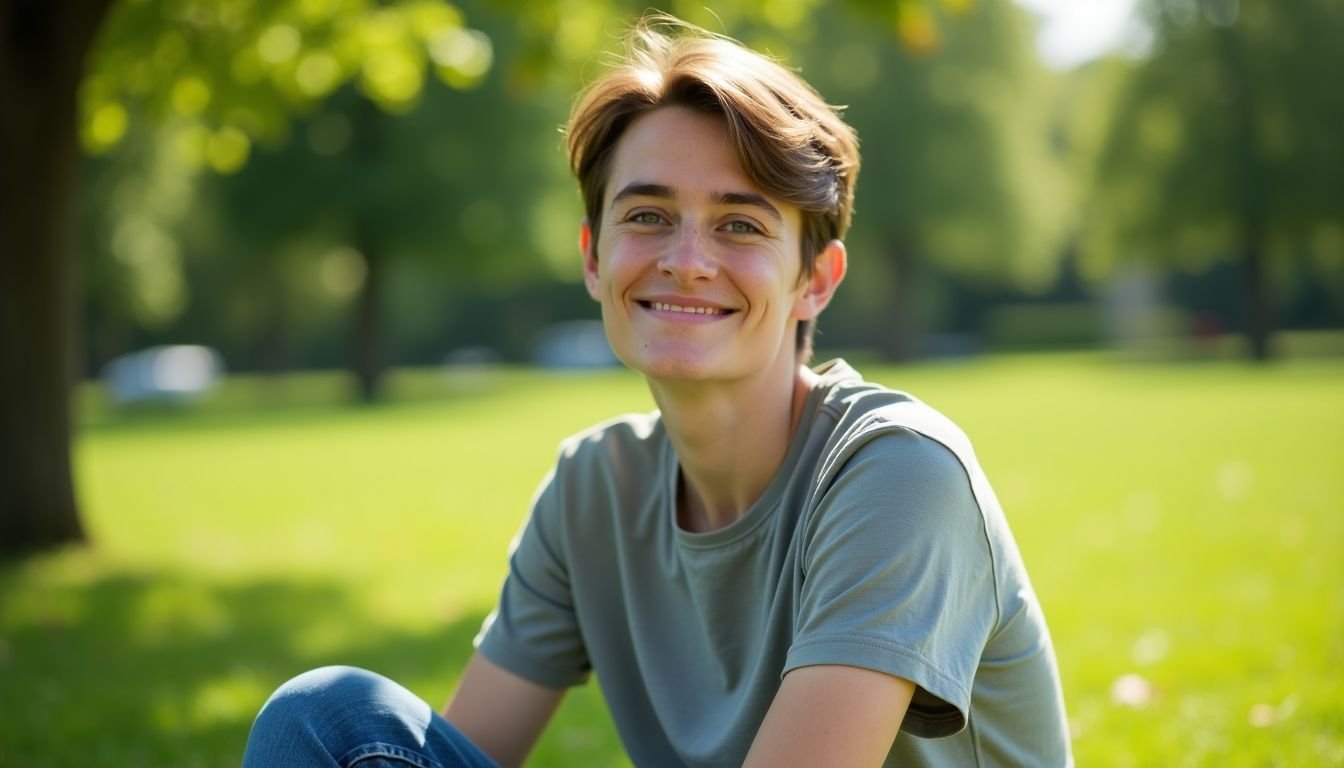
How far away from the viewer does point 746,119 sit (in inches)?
95.8

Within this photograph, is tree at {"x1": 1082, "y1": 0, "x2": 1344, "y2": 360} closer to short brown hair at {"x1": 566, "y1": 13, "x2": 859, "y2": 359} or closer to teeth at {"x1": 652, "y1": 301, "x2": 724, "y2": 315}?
short brown hair at {"x1": 566, "y1": 13, "x2": 859, "y2": 359}

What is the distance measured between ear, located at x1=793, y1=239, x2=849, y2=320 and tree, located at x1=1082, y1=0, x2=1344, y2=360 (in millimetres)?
33997

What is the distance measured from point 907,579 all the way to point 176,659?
16.3 feet

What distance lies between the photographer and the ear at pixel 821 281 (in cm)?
270

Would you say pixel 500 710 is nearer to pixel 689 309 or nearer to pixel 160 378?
pixel 689 309

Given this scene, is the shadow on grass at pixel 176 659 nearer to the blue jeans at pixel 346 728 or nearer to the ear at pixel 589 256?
the blue jeans at pixel 346 728

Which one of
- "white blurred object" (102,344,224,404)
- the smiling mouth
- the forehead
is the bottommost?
"white blurred object" (102,344,224,404)

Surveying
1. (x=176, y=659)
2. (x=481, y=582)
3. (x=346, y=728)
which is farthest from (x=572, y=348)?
(x=346, y=728)

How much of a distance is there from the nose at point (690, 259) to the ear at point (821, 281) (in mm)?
273

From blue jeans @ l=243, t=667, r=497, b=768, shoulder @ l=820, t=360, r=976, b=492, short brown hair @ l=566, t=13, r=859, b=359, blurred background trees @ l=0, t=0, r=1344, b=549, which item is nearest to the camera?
shoulder @ l=820, t=360, r=976, b=492

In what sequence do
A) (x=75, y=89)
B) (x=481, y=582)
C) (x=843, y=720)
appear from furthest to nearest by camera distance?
(x=75, y=89), (x=481, y=582), (x=843, y=720)

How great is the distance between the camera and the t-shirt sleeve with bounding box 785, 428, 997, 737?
1.97 metres

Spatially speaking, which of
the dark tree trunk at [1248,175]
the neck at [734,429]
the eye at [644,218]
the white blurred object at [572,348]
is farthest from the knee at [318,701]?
the white blurred object at [572,348]

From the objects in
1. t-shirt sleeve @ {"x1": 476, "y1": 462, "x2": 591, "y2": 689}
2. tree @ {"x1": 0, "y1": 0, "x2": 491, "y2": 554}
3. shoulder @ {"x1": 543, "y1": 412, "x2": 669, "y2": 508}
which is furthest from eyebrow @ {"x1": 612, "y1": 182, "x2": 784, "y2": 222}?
tree @ {"x1": 0, "y1": 0, "x2": 491, "y2": 554}
